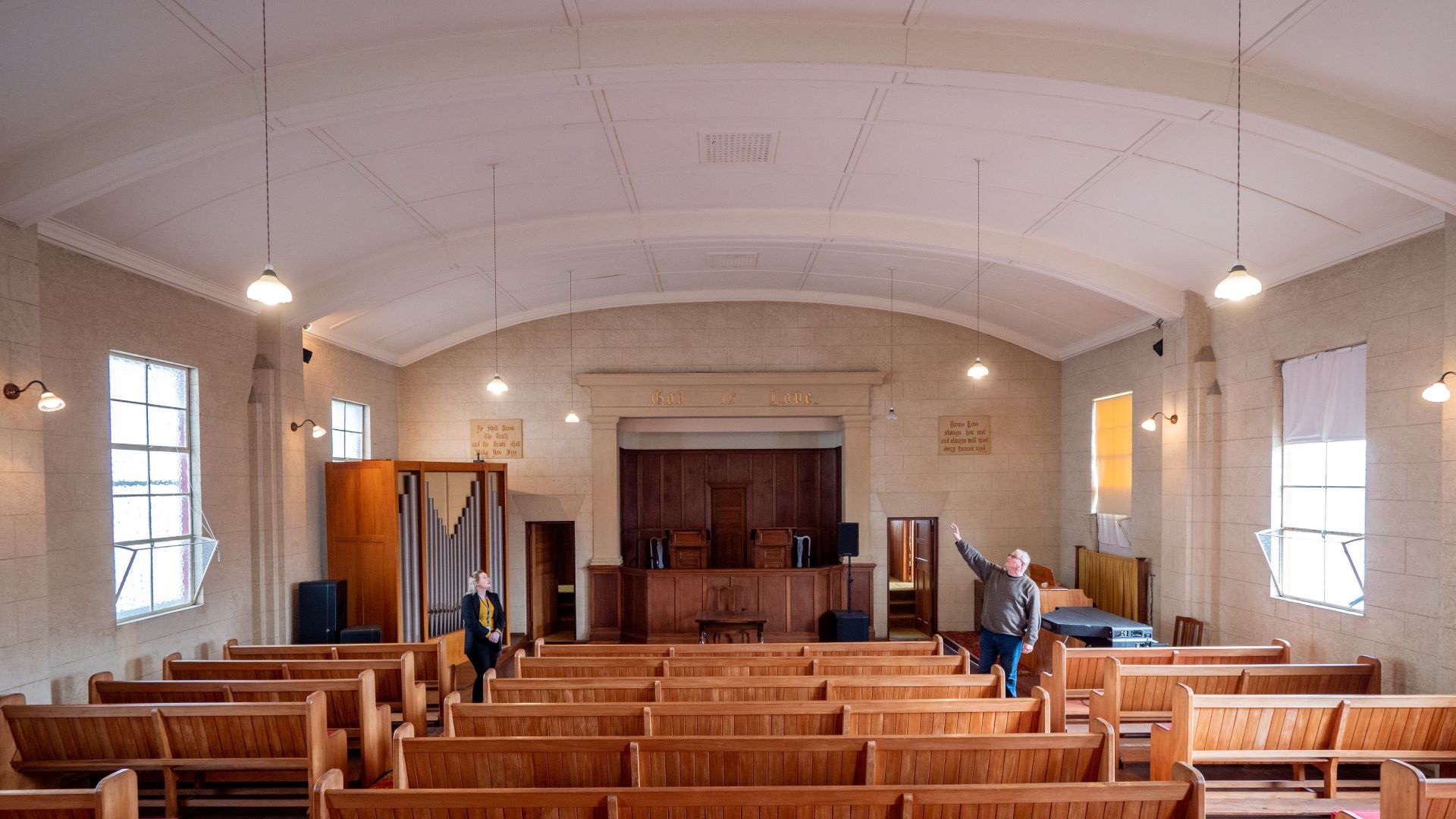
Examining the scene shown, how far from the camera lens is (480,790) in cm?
305

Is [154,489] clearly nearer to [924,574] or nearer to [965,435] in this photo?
[965,435]

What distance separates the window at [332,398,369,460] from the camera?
1047 centimetres

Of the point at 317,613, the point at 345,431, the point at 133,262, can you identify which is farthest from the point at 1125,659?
the point at 345,431

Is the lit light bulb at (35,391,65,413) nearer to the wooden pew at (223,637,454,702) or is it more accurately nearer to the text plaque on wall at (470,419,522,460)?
the wooden pew at (223,637,454,702)

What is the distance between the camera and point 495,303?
36.4 feet

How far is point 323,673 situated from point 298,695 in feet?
2.76

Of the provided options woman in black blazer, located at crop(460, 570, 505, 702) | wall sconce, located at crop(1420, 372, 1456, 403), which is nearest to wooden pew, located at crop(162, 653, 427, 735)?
woman in black blazer, located at crop(460, 570, 505, 702)

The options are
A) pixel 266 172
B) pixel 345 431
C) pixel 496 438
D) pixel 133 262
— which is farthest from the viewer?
pixel 496 438

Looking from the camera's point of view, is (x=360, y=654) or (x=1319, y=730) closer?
(x=1319, y=730)

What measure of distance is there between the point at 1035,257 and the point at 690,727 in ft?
20.2

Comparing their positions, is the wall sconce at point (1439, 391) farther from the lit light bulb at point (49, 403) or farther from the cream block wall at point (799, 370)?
the cream block wall at point (799, 370)

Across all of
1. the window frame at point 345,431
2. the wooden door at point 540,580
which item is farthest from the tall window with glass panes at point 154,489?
the wooden door at point 540,580

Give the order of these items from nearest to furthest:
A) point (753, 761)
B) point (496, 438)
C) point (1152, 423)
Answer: point (753, 761) → point (1152, 423) → point (496, 438)

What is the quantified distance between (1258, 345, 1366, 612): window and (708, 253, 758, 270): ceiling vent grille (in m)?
5.68
